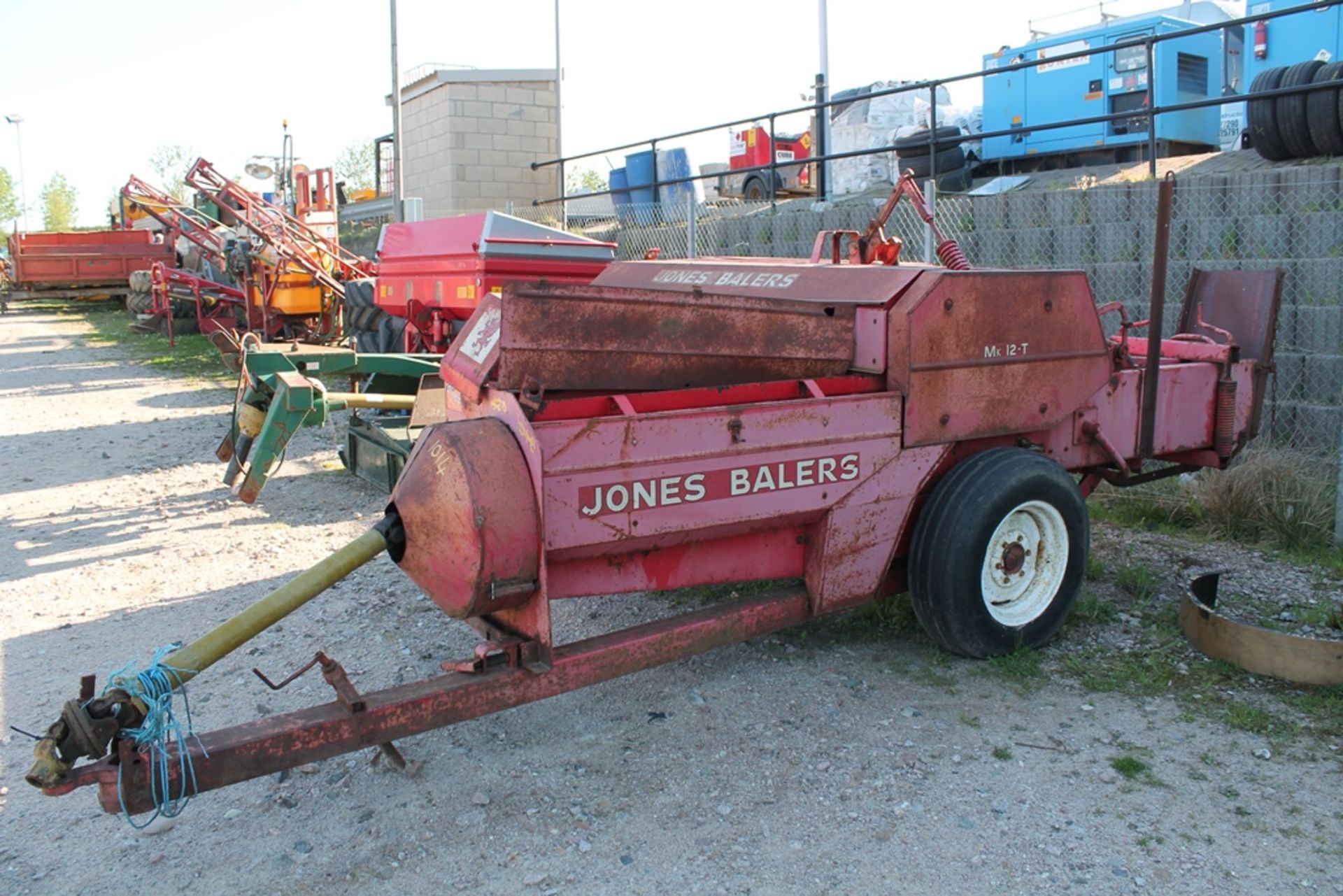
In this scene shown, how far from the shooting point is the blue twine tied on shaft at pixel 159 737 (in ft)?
9.61

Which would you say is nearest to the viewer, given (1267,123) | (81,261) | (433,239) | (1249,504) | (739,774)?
(739,774)

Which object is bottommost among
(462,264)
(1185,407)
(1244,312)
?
(1185,407)

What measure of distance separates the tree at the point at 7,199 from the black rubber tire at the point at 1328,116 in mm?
82826

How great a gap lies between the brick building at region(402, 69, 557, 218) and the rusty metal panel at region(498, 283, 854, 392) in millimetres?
15363

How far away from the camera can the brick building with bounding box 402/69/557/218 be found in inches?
746

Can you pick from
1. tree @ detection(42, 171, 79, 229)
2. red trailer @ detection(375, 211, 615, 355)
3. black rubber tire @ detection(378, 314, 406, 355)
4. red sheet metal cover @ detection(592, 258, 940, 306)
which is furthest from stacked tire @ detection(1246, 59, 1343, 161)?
tree @ detection(42, 171, 79, 229)

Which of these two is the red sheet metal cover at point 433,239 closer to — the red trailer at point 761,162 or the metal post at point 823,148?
the metal post at point 823,148

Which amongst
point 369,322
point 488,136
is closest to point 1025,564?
point 369,322

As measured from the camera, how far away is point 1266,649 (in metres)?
4.26

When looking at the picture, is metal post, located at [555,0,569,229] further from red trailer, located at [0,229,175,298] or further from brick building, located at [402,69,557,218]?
red trailer, located at [0,229,175,298]

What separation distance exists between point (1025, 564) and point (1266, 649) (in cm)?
92

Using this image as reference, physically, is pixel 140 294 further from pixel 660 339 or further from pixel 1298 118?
pixel 660 339

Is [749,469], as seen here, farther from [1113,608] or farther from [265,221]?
[265,221]

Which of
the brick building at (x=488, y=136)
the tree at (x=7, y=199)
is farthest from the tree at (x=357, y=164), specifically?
the brick building at (x=488, y=136)
